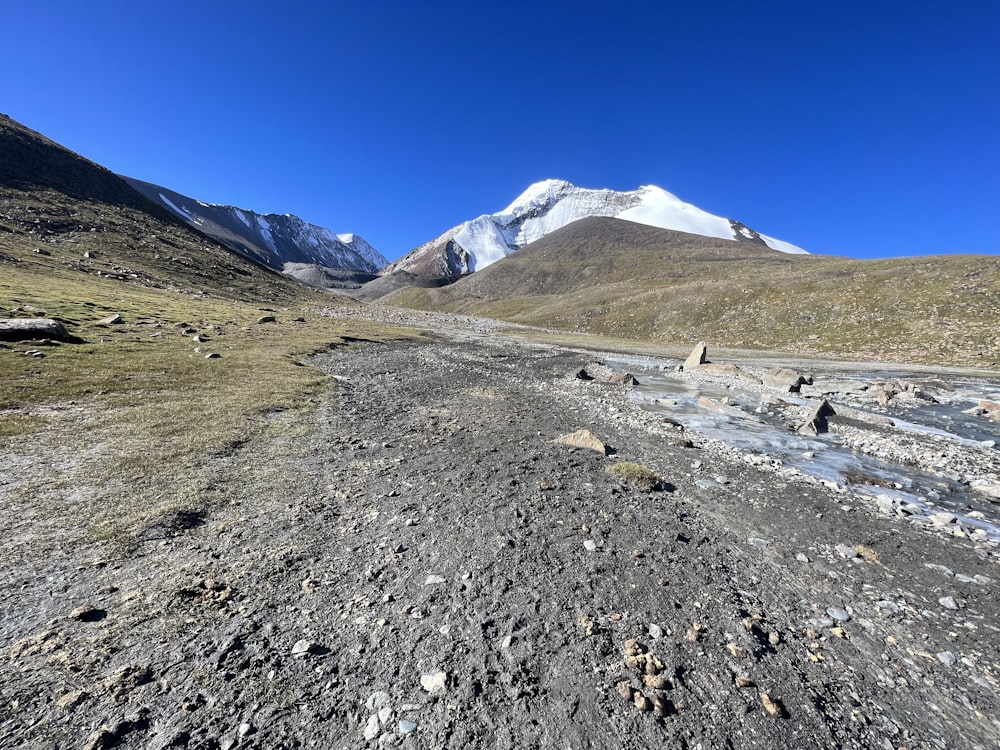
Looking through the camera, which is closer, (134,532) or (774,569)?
(134,532)

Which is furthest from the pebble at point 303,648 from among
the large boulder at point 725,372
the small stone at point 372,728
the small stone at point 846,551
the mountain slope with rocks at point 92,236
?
the mountain slope with rocks at point 92,236

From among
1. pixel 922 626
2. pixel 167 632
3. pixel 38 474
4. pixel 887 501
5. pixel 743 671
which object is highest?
pixel 887 501

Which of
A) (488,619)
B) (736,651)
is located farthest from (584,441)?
(488,619)

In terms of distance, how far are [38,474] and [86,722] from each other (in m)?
8.88

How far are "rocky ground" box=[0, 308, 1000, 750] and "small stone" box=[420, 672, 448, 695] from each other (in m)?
0.03

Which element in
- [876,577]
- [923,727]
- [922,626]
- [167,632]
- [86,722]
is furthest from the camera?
[876,577]

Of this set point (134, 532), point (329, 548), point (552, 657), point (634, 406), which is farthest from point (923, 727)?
point (634, 406)

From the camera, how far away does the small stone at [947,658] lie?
6.32 meters

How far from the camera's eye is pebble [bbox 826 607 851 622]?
23.5 feet

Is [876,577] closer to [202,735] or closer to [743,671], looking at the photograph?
[743,671]

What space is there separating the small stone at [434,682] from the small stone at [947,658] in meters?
7.66

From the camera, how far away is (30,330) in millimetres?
22906

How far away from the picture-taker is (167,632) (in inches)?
228

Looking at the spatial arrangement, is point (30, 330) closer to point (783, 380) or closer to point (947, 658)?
point (947, 658)
